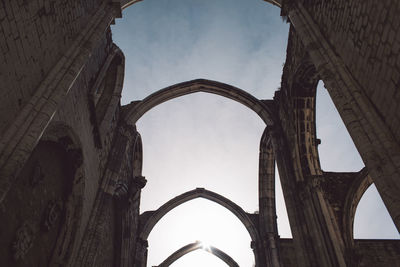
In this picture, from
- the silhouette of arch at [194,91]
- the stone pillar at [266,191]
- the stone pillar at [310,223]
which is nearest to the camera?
the stone pillar at [310,223]

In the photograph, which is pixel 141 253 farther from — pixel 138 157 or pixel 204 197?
pixel 204 197

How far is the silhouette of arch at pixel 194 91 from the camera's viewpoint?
8.55 metres

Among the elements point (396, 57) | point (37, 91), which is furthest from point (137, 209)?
point (396, 57)

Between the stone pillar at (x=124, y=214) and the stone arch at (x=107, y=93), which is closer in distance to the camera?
the stone arch at (x=107, y=93)

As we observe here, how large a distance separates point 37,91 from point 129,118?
520 cm

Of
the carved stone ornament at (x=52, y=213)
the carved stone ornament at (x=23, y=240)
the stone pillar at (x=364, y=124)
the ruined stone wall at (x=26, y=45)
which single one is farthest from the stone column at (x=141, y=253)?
the stone pillar at (x=364, y=124)

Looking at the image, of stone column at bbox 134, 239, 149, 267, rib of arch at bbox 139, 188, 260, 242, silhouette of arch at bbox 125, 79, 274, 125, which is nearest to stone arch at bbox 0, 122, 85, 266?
silhouette of arch at bbox 125, 79, 274, 125

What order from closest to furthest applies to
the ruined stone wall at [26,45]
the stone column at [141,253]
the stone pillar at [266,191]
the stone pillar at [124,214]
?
the ruined stone wall at [26,45]
the stone pillar at [124,214]
the stone column at [141,253]
the stone pillar at [266,191]

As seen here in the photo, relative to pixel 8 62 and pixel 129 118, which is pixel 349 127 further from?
pixel 129 118

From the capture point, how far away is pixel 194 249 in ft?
53.1

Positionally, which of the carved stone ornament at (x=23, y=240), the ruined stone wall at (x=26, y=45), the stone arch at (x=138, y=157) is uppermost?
the stone arch at (x=138, y=157)

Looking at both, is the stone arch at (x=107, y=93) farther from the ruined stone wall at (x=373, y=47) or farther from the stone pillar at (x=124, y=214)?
the ruined stone wall at (x=373, y=47)

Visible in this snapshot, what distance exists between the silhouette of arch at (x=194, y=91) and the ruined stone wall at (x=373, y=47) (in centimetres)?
463

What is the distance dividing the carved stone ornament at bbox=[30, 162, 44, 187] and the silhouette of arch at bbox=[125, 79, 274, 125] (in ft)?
13.6
